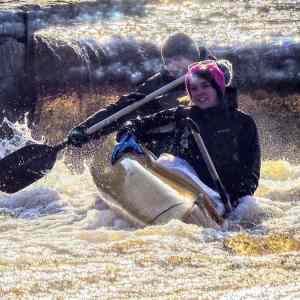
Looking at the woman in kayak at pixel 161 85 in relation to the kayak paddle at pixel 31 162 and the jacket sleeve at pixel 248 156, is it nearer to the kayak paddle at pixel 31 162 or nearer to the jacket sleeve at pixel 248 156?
the kayak paddle at pixel 31 162

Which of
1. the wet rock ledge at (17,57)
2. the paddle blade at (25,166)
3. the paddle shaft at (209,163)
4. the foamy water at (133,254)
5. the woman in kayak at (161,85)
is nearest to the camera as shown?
the foamy water at (133,254)

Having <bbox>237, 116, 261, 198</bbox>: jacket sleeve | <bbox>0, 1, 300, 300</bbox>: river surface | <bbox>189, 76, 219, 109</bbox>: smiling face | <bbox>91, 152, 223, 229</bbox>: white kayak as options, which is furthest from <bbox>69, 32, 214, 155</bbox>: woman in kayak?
<bbox>237, 116, 261, 198</bbox>: jacket sleeve

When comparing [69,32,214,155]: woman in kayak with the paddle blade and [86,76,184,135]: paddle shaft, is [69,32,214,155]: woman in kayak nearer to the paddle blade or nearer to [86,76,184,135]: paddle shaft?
[86,76,184,135]: paddle shaft

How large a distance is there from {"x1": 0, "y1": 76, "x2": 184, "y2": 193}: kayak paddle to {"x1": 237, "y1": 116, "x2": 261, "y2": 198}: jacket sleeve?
3.41ft

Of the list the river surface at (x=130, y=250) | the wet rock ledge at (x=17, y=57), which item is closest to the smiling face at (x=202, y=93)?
the river surface at (x=130, y=250)

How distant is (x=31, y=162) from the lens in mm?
7527

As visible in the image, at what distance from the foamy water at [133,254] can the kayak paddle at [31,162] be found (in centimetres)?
13

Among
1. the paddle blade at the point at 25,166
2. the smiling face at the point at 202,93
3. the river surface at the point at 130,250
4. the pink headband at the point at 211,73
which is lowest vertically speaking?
the paddle blade at the point at 25,166

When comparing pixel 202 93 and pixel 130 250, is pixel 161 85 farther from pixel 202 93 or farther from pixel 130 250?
pixel 130 250

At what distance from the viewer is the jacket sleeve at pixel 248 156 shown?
250 inches

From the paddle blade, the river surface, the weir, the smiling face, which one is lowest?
the weir

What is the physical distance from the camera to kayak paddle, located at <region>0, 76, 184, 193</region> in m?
7.18

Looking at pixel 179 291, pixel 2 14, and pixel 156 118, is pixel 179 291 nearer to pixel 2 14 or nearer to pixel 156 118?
pixel 156 118

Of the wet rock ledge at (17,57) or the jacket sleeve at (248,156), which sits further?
the wet rock ledge at (17,57)
